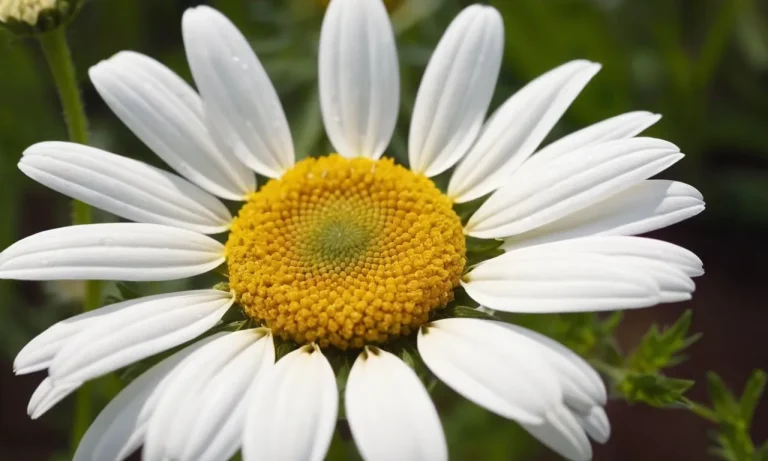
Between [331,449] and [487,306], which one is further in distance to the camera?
[331,449]

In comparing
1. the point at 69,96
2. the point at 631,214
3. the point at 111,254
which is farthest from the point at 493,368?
the point at 69,96

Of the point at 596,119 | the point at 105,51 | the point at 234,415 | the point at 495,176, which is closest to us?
the point at 234,415

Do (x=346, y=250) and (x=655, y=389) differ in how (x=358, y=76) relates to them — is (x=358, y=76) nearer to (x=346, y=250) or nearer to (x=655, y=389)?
(x=346, y=250)

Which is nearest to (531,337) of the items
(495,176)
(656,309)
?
(495,176)

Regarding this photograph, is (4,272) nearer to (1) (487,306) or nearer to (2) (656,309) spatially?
(1) (487,306)

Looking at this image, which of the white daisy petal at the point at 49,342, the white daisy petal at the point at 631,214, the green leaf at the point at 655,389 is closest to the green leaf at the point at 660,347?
the green leaf at the point at 655,389

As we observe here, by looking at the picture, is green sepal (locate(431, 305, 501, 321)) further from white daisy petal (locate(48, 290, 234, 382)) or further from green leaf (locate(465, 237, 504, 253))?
white daisy petal (locate(48, 290, 234, 382))

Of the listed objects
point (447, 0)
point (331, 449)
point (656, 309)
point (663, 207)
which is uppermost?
point (447, 0)

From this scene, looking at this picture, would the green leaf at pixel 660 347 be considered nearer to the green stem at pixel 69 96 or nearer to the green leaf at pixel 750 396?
the green leaf at pixel 750 396
